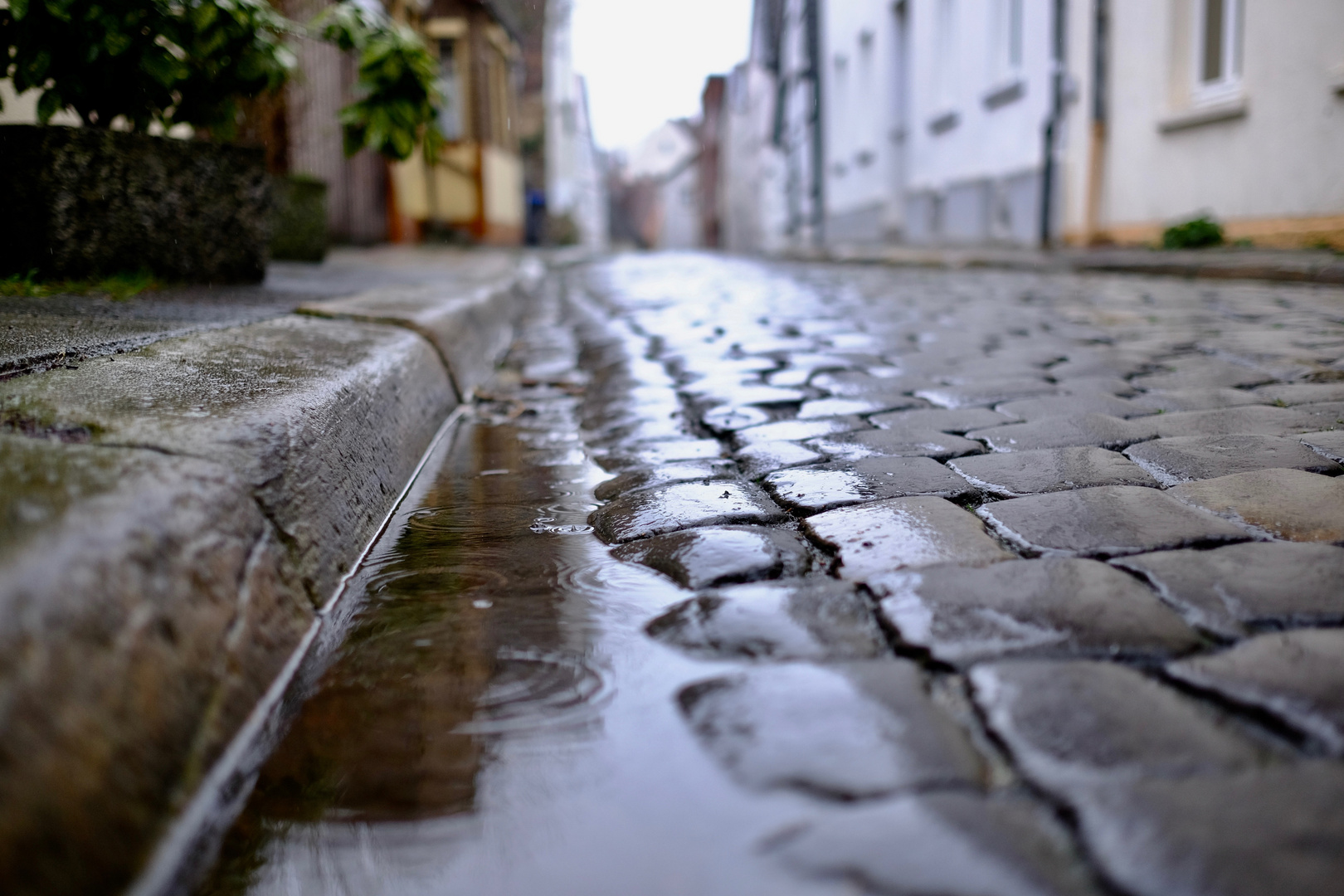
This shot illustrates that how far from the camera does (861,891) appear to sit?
0.79 m

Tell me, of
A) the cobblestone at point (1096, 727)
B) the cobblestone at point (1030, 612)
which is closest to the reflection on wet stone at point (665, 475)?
the cobblestone at point (1030, 612)

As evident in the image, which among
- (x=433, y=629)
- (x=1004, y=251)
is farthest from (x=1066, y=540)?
(x=1004, y=251)

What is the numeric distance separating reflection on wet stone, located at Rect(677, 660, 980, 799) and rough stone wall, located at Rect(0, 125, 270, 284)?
2979 millimetres

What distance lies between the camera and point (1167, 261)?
20.7 feet

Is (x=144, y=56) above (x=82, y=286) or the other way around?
above

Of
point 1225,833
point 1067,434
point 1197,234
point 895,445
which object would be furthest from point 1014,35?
point 1225,833

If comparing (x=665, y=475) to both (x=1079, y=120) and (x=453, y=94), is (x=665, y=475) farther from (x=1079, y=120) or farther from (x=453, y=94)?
(x=453, y=94)

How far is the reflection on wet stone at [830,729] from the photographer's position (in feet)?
3.07

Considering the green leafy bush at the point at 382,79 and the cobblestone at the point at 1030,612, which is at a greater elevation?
the green leafy bush at the point at 382,79

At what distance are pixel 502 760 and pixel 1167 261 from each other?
20.9ft

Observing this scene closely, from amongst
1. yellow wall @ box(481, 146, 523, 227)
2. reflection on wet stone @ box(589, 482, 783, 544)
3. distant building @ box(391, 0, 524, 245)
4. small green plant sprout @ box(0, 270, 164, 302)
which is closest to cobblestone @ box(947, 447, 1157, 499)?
reflection on wet stone @ box(589, 482, 783, 544)

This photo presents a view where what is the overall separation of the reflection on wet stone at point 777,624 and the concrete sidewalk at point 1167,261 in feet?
16.0

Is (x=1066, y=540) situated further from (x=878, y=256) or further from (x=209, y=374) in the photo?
(x=878, y=256)

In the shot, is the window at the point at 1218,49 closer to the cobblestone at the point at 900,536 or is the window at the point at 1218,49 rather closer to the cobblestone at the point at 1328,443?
the cobblestone at the point at 1328,443
